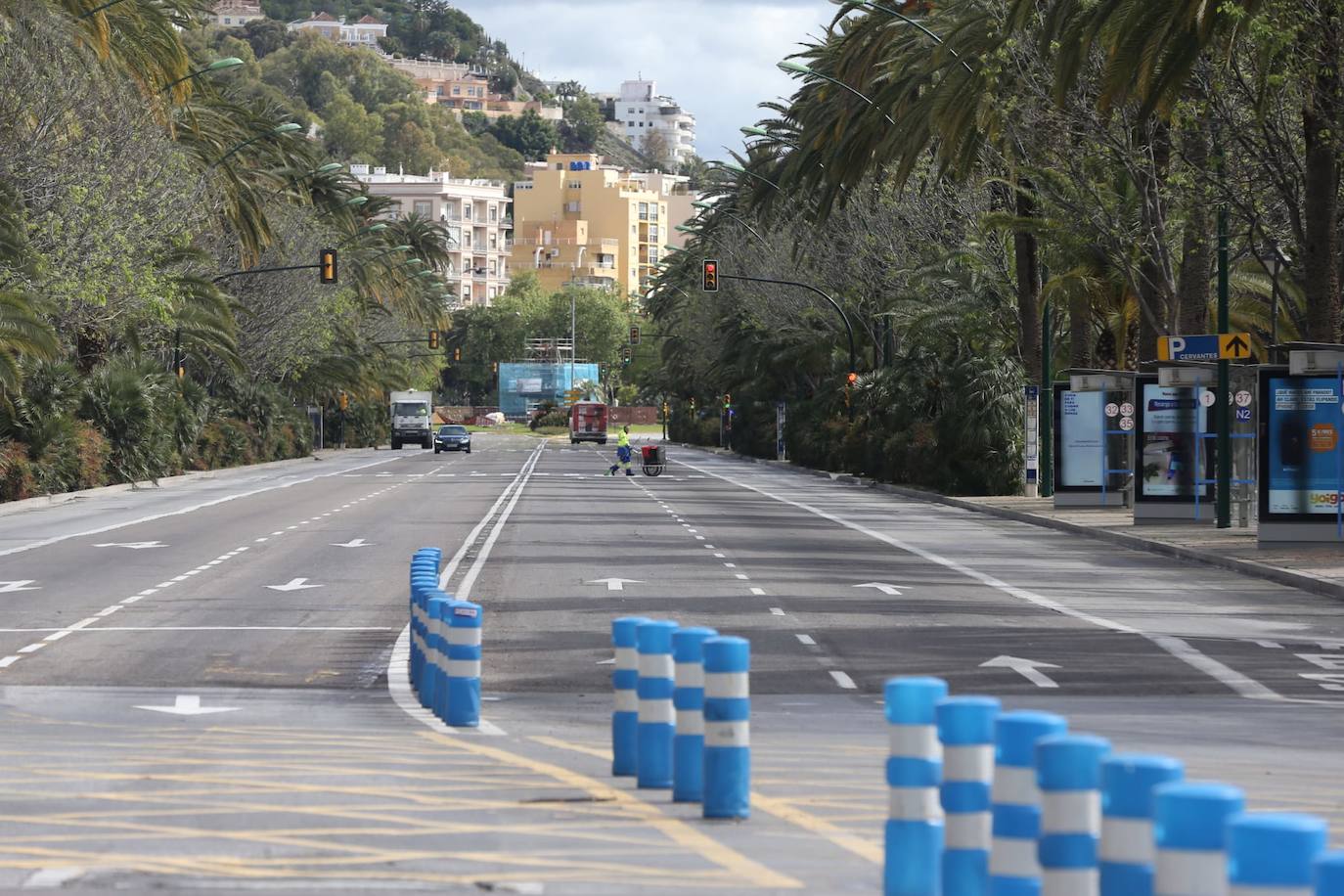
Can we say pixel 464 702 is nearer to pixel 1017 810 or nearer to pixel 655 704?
pixel 655 704

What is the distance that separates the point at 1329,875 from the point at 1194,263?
35292 millimetres

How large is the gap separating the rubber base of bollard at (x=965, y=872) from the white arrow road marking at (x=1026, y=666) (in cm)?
945

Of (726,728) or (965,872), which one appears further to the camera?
(726,728)

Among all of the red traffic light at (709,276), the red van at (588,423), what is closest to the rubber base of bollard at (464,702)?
the red traffic light at (709,276)

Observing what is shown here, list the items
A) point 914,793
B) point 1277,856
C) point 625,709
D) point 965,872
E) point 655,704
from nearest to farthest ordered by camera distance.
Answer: point 1277,856, point 965,872, point 914,793, point 655,704, point 625,709

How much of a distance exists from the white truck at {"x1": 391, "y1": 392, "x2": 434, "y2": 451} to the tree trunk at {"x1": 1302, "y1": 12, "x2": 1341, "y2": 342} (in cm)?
8882

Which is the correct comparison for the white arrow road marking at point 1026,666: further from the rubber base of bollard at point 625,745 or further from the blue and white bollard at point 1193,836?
the blue and white bollard at point 1193,836

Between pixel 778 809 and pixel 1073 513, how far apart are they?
3324 centimetres

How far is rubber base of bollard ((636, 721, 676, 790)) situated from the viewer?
10.0 metres

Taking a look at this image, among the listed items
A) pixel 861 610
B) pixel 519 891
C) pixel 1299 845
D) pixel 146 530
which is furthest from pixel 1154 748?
pixel 146 530

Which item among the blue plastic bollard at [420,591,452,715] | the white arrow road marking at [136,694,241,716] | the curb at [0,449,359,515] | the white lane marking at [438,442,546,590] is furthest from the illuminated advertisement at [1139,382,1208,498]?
the white arrow road marking at [136,694,241,716]

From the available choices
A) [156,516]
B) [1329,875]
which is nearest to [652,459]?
[156,516]

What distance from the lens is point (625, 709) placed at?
10.6 m

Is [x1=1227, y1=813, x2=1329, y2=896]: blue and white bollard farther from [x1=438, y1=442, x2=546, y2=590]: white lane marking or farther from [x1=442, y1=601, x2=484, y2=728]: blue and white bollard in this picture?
[x1=438, y1=442, x2=546, y2=590]: white lane marking
